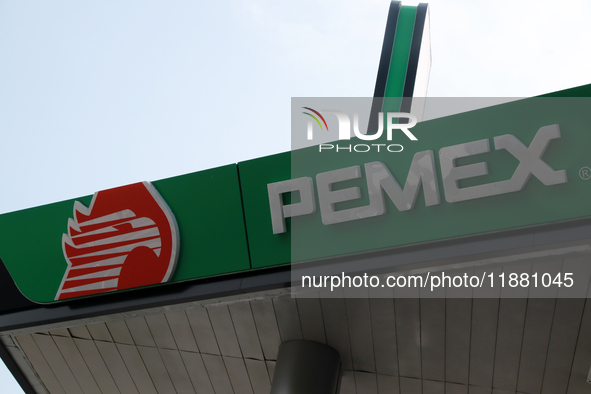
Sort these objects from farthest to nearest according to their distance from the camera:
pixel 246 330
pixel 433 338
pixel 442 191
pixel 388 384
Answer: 1. pixel 388 384
2. pixel 246 330
3. pixel 433 338
4. pixel 442 191

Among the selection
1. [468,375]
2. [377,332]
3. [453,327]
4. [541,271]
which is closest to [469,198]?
[541,271]

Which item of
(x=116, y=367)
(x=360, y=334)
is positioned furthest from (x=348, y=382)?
(x=116, y=367)

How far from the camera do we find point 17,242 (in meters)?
5.57

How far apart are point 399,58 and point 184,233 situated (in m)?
3.35

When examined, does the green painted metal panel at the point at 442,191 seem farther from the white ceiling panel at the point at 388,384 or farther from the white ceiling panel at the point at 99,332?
the white ceiling panel at the point at 99,332

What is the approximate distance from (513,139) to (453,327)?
5.54 feet

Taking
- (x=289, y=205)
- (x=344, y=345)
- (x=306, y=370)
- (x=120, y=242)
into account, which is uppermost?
(x=289, y=205)

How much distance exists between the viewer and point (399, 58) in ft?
20.1

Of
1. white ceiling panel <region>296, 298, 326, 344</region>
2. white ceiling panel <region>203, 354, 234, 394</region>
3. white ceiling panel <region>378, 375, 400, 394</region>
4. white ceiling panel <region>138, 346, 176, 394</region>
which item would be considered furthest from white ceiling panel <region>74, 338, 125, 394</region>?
white ceiling panel <region>378, 375, 400, 394</region>

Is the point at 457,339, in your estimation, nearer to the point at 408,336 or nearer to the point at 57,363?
the point at 408,336

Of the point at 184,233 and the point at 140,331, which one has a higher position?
the point at 184,233

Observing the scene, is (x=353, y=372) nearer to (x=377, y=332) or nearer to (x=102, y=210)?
(x=377, y=332)

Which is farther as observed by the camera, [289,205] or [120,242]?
[120,242]

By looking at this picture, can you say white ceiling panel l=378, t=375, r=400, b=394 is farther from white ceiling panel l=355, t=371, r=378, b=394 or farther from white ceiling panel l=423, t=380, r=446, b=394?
white ceiling panel l=423, t=380, r=446, b=394
